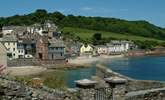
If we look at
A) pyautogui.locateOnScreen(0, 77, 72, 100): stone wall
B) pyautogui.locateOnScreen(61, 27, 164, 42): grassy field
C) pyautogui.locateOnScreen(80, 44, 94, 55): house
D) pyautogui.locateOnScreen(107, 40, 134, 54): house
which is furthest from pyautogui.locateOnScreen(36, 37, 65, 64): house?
pyautogui.locateOnScreen(0, 77, 72, 100): stone wall

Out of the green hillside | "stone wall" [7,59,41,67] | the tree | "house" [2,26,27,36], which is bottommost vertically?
"stone wall" [7,59,41,67]

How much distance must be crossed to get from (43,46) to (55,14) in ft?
306

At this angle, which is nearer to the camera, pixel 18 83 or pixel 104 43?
pixel 18 83

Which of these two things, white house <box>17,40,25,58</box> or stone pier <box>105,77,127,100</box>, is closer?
stone pier <box>105,77,127,100</box>

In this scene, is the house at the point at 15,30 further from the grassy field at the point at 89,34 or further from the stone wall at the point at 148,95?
the stone wall at the point at 148,95

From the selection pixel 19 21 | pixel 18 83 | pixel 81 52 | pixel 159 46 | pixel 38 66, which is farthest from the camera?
pixel 159 46

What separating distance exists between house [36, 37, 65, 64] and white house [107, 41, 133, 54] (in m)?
48.2

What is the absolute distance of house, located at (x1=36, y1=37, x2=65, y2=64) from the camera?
96.6 meters

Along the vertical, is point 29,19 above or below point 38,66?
above

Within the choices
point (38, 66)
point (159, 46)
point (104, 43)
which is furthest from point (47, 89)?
point (159, 46)

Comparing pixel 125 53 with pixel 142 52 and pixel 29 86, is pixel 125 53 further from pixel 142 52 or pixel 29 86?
pixel 29 86

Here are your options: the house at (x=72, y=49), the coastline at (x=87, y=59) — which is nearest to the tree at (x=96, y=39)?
the coastline at (x=87, y=59)

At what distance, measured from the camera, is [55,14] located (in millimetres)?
188375

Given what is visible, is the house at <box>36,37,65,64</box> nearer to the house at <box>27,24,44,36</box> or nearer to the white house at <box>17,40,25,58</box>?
the white house at <box>17,40,25,58</box>
